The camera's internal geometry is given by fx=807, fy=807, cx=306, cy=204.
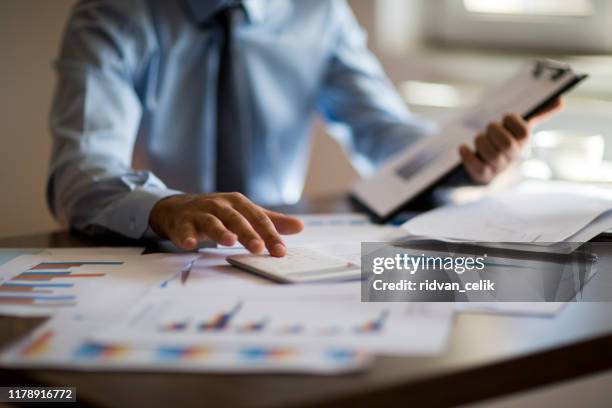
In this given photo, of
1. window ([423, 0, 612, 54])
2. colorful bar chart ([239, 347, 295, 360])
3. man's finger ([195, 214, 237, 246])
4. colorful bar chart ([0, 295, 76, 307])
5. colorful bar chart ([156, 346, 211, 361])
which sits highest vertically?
window ([423, 0, 612, 54])

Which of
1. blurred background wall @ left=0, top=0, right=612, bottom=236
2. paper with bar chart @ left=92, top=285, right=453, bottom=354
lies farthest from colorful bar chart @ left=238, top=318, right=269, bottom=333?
blurred background wall @ left=0, top=0, right=612, bottom=236

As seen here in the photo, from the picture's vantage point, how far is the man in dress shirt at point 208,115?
99 centimetres

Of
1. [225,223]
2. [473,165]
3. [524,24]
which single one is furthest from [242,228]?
[524,24]

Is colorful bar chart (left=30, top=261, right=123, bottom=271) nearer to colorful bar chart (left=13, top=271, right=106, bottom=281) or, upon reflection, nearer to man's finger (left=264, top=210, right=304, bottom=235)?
colorful bar chart (left=13, top=271, right=106, bottom=281)

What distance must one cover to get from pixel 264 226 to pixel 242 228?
2cm

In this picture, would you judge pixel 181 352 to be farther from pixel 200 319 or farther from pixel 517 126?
pixel 517 126

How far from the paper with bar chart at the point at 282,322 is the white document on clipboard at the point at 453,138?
44cm

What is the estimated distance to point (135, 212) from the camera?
0.97 metres

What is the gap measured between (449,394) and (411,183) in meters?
0.65

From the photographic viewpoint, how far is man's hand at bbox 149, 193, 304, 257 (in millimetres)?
835

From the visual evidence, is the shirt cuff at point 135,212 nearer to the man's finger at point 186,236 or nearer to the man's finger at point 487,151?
the man's finger at point 186,236

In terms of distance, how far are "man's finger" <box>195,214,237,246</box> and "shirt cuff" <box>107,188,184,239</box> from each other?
11cm

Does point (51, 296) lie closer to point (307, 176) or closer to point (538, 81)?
point (538, 81)

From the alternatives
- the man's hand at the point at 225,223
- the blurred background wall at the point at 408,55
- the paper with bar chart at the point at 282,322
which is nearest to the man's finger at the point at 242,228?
the man's hand at the point at 225,223
